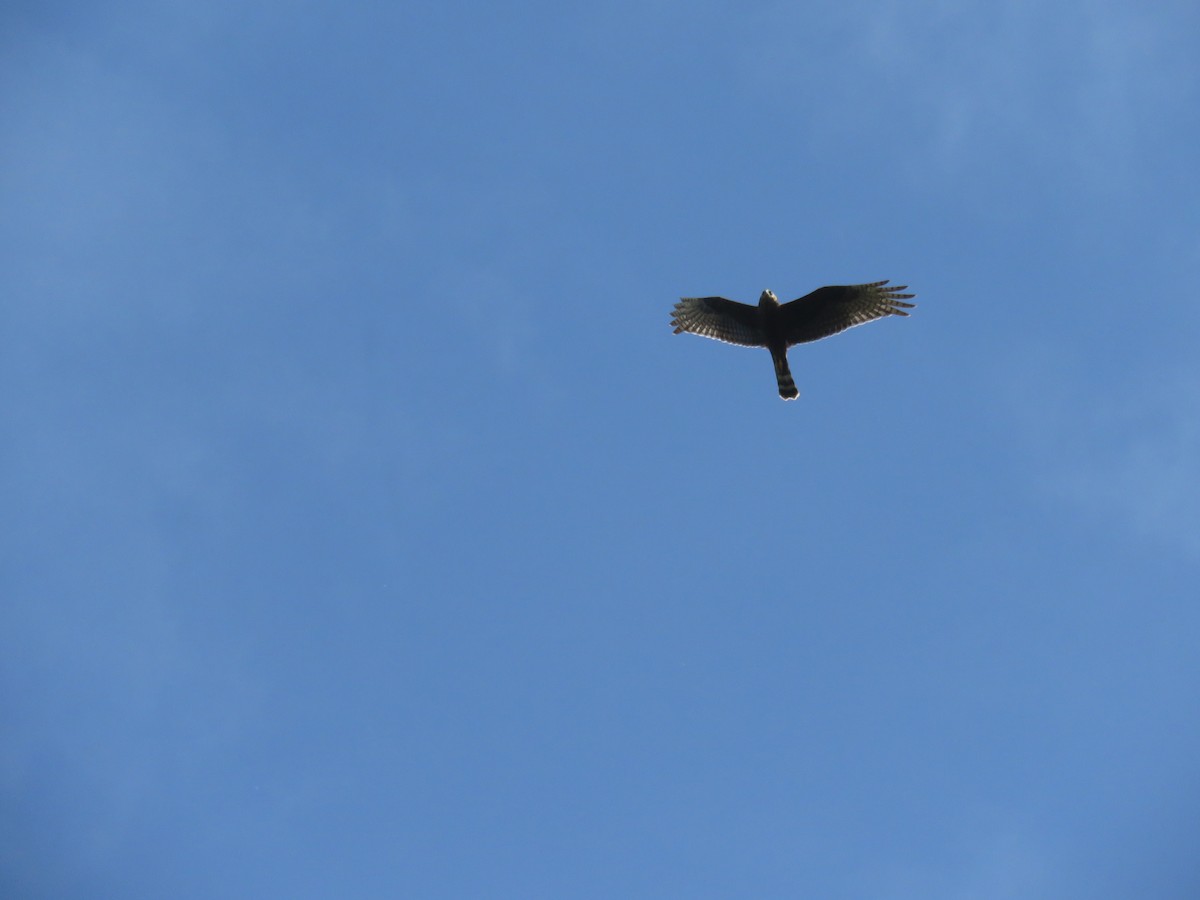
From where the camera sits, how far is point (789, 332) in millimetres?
26984

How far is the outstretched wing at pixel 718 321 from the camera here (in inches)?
1067

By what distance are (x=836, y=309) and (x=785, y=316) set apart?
49.5 inches

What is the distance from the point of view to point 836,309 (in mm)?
26875

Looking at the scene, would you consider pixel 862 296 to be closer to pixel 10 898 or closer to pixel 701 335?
pixel 701 335

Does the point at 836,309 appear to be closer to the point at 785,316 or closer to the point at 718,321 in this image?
the point at 785,316

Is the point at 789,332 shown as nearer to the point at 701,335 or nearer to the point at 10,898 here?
the point at 701,335

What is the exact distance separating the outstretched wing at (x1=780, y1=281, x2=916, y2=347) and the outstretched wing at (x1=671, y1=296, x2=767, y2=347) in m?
0.78

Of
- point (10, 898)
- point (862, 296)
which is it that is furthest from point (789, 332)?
point (10, 898)

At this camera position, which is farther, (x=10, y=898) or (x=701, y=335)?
(x=10, y=898)

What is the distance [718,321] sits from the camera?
27.3 metres

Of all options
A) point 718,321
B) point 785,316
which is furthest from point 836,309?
point 718,321

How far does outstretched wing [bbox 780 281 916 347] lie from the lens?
87.2 ft

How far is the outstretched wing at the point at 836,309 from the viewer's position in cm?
2659

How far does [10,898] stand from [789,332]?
58297 millimetres
